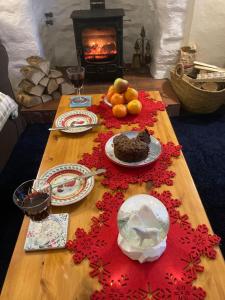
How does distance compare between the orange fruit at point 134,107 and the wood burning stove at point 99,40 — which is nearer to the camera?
the orange fruit at point 134,107

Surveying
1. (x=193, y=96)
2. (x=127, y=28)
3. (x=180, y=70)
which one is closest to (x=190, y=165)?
(x=193, y=96)

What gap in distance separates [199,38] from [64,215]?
84.4 inches

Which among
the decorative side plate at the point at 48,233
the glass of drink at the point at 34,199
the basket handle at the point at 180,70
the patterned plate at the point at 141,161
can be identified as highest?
the glass of drink at the point at 34,199

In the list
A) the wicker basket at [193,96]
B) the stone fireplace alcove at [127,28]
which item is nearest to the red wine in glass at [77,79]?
the wicker basket at [193,96]

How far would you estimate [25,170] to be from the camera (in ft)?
6.20

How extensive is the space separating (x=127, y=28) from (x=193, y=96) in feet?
3.71

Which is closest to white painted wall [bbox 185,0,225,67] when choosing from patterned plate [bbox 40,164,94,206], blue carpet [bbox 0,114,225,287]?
blue carpet [bbox 0,114,225,287]

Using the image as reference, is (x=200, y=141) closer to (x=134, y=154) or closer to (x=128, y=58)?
(x=134, y=154)

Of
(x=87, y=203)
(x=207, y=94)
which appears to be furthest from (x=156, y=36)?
(x=87, y=203)

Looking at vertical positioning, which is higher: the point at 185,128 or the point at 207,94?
the point at 207,94

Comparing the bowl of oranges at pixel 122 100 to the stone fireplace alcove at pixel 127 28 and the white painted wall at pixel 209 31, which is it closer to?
the stone fireplace alcove at pixel 127 28

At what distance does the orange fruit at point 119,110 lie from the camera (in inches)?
53.6

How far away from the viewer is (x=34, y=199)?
867 millimetres

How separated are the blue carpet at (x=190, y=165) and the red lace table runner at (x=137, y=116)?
58 centimetres
